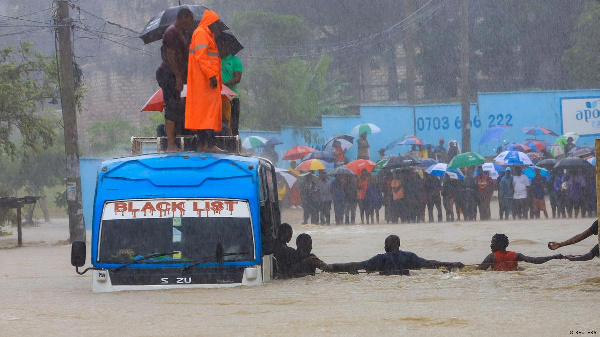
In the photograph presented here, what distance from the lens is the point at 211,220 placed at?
38.2 feet

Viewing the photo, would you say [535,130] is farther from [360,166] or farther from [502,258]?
[502,258]

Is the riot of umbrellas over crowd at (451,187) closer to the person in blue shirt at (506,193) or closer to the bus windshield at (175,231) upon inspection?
the person in blue shirt at (506,193)

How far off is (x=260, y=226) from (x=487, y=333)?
3.91 metres

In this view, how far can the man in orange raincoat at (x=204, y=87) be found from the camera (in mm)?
12922

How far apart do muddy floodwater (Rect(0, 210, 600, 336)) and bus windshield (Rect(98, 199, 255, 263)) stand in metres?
0.44

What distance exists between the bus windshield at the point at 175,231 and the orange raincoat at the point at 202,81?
159 cm

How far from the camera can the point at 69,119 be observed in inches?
1049

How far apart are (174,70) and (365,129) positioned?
1029 inches

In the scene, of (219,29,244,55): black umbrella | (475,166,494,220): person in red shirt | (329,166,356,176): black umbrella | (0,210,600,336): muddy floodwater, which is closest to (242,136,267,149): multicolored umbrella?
(329,166,356,176): black umbrella

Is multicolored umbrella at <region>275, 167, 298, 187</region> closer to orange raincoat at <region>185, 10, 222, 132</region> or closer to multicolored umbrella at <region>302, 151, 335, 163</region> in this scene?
multicolored umbrella at <region>302, 151, 335, 163</region>

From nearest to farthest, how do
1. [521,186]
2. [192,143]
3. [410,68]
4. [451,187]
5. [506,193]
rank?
[192,143] < [521,186] < [506,193] < [451,187] < [410,68]

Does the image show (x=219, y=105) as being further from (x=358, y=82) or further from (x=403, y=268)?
(x=358, y=82)

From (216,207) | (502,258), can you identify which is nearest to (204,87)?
(216,207)

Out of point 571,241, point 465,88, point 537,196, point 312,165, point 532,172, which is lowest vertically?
point 571,241
